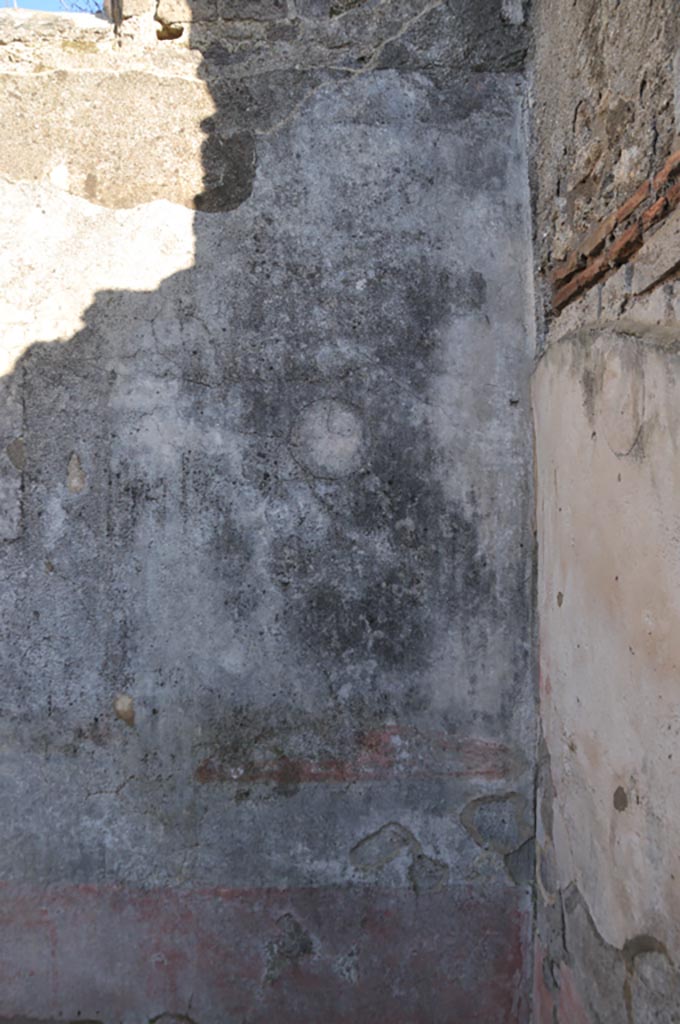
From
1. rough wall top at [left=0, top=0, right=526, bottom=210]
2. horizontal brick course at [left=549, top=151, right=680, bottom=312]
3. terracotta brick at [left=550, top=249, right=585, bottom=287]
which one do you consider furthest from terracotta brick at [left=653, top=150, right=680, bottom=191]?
rough wall top at [left=0, top=0, right=526, bottom=210]

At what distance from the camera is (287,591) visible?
2264 millimetres

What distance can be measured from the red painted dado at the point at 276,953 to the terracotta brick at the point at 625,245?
1.69 m

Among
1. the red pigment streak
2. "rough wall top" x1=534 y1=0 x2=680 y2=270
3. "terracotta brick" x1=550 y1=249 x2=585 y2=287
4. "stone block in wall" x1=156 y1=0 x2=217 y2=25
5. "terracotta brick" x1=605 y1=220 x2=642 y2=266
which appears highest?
"stone block in wall" x1=156 y1=0 x2=217 y2=25

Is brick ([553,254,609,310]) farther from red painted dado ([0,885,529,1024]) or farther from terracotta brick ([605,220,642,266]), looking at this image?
red painted dado ([0,885,529,1024])

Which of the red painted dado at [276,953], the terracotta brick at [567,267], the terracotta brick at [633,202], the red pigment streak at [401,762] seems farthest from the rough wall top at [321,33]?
the red painted dado at [276,953]

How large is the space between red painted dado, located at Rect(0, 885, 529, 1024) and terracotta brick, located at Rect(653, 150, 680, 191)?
1837mm

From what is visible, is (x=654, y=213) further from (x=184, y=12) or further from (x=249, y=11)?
(x=184, y=12)

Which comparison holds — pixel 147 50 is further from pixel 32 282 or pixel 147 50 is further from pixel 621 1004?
pixel 621 1004

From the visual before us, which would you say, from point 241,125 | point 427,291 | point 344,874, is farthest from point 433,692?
point 241,125

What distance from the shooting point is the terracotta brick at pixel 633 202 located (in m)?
1.62

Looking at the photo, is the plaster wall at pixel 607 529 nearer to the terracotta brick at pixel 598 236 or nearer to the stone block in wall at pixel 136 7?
the terracotta brick at pixel 598 236

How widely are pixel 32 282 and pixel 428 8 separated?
140 cm

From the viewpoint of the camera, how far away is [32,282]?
7.47 feet

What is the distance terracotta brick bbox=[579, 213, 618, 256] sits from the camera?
178cm
